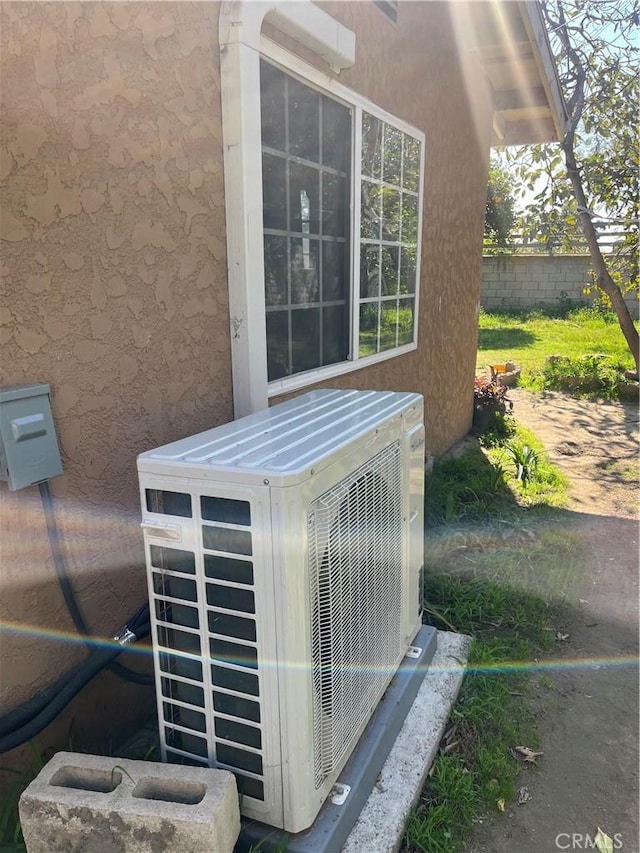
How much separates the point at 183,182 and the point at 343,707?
186 centimetres

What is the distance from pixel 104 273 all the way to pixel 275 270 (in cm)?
119

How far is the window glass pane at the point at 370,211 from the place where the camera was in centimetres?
381

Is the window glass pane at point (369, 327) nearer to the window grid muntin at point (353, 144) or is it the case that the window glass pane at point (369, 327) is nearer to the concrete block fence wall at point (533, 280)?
the window grid muntin at point (353, 144)

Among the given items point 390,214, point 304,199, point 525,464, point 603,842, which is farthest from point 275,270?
point 525,464

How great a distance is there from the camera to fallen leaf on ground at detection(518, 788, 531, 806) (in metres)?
2.28

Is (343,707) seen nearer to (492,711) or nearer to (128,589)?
(128,589)

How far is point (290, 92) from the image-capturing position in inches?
115

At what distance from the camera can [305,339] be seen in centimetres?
337

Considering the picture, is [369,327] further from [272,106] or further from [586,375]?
[586,375]

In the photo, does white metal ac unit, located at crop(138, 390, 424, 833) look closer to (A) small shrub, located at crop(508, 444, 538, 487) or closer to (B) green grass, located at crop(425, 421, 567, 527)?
(B) green grass, located at crop(425, 421, 567, 527)

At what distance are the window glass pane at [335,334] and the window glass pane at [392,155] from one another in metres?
1.10

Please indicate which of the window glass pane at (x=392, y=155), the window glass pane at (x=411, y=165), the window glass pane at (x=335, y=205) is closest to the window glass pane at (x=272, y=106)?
the window glass pane at (x=335, y=205)

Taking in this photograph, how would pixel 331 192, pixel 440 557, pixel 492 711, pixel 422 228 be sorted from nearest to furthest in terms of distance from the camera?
pixel 492 711 → pixel 331 192 → pixel 440 557 → pixel 422 228

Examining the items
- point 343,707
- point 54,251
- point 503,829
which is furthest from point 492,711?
point 54,251
